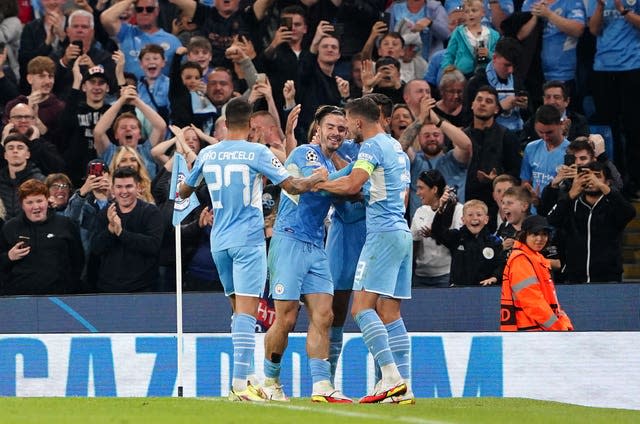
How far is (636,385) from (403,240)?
13.6 ft

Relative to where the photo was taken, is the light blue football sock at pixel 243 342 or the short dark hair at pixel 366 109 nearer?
the light blue football sock at pixel 243 342

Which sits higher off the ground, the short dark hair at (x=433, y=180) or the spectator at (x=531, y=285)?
the short dark hair at (x=433, y=180)

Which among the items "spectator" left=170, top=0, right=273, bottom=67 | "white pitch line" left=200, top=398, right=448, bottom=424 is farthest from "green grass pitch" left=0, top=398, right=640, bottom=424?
"spectator" left=170, top=0, right=273, bottom=67

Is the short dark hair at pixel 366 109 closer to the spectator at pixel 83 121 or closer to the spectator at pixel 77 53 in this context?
the spectator at pixel 83 121

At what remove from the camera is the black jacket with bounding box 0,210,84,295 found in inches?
650

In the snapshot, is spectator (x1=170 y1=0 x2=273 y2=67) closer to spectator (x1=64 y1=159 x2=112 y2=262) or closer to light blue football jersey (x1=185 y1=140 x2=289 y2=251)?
spectator (x1=64 y1=159 x2=112 y2=262)

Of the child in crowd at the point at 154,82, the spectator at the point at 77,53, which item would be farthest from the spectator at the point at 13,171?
the child in crowd at the point at 154,82

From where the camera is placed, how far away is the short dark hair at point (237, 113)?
39.0 feet

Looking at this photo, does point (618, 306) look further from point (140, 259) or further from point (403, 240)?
point (140, 259)

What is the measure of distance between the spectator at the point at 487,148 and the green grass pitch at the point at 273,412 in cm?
488

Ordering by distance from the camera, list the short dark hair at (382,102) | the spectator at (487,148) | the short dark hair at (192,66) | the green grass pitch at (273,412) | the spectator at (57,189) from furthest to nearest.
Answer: the short dark hair at (192,66)
the spectator at (487,148)
the spectator at (57,189)
the short dark hair at (382,102)
the green grass pitch at (273,412)

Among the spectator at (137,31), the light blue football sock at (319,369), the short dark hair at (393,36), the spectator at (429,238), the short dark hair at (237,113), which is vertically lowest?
the light blue football sock at (319,369)

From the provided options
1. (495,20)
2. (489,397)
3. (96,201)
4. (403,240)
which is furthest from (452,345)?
(495,20)

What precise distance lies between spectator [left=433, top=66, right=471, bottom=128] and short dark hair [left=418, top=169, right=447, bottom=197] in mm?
1919
